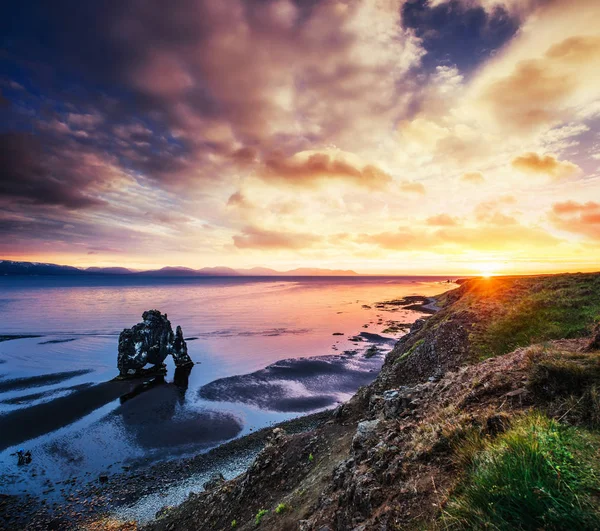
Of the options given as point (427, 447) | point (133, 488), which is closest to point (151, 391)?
point (133, 488)

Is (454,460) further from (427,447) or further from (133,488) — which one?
(133,488)

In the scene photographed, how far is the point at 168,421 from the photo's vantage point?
107ft

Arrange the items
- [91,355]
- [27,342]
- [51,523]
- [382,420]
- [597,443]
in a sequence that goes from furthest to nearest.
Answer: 1. [27,342]
2. [91,355]
3. [51,523]
4. [382,420]
5. [597,443]

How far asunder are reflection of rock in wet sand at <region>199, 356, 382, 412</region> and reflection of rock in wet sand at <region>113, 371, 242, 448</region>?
14.0 feet

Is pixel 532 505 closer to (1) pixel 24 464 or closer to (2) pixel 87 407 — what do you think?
(1) pixel 24 464

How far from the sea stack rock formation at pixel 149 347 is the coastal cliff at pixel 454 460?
3640cm

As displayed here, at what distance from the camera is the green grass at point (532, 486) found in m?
3.22

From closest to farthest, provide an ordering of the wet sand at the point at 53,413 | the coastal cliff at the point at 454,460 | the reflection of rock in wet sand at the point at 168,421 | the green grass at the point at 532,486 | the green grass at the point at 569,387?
the green grass at the point at 532,486 → the coastal cliff at the point at 454,460 → the green grass at the point at 569,387 → the reflection of rock in wet sand at the point at 168,421 → the wet sand at the point at 53,413

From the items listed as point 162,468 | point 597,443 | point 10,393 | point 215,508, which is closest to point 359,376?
point 162,468

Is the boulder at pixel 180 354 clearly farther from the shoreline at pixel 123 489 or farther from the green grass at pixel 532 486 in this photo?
the green grass at pixel 532 486

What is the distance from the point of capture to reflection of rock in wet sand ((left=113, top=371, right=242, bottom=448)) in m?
28.9

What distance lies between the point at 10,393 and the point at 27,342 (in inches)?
1462

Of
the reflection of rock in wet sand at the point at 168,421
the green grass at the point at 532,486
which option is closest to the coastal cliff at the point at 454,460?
the green grass at the point at 532,486

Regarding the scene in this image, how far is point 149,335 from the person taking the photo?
1976 inches
